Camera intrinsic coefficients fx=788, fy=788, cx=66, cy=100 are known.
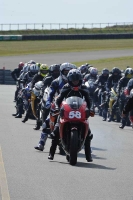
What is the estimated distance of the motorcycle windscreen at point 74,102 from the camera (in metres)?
12.4

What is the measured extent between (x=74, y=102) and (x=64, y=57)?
5457cm

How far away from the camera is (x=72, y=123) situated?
12.2m

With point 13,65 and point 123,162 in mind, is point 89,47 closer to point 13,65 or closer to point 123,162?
point 13,65

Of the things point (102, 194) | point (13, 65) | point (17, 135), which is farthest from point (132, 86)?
point (13, 65)

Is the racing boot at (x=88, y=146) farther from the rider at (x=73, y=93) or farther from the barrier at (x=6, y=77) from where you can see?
the barrier at (x=6, y=77)

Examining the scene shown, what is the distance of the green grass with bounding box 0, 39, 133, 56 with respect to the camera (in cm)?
7406

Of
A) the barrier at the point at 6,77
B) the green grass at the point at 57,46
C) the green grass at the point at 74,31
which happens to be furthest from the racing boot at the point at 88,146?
the green grass at the point at 74,31

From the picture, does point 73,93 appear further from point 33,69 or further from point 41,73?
point 33,69

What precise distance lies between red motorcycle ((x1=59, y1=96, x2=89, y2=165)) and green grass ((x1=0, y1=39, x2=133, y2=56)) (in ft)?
196

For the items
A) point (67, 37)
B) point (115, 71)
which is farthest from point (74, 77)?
point (67, 37)

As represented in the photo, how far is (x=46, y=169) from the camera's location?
11555 mm

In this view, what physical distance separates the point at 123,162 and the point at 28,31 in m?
80.8

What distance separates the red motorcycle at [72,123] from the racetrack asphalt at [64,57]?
159 ft

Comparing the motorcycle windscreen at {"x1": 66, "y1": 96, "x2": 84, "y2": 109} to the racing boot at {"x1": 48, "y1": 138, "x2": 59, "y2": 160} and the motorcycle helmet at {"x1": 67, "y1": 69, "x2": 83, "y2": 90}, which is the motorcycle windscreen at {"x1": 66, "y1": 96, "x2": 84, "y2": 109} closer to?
the motorcycle helmet at {"x1": 67, "y1": 69, "x2": 83, "y2": 90}
